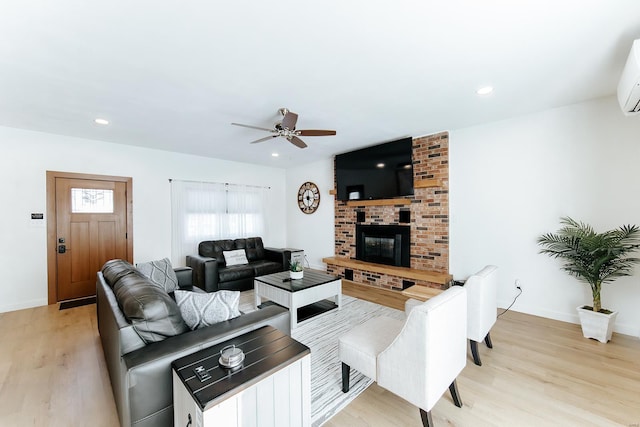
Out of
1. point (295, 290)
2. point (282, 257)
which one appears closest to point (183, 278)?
point (295, 290)

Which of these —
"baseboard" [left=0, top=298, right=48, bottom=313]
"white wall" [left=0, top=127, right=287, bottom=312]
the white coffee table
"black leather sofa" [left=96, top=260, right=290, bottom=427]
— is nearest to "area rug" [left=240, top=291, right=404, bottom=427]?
the white coffee table

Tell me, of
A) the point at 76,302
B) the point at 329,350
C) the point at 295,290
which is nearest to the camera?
the point at 329,350

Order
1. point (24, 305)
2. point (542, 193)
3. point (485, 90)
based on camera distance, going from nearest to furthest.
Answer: point (485, 90), point (542, 193), point (24, 305)

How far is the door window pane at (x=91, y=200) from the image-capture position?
3979mm

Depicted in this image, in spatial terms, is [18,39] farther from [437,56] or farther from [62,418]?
[437,56]

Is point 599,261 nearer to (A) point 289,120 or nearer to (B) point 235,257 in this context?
(A) point 289,120

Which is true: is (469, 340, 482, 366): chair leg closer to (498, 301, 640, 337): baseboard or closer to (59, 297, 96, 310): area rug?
(498, 301, 640, 337): baseboard

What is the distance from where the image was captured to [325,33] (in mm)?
1734

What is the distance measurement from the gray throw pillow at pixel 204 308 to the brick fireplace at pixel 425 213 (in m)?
3.09

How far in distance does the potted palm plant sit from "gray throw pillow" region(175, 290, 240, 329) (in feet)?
11.3

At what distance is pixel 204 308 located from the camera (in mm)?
1732

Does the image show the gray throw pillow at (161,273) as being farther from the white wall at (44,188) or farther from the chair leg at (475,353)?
the chair leg at (475,353)

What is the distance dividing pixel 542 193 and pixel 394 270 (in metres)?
2.20

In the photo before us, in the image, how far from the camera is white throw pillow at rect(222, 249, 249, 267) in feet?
15.4
